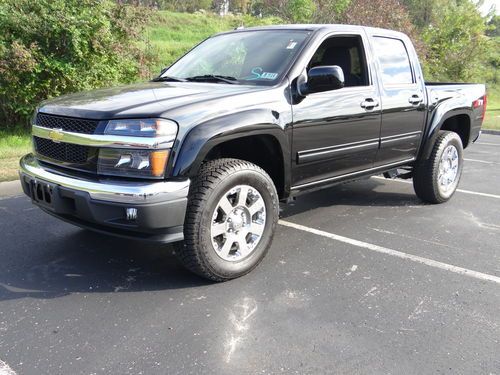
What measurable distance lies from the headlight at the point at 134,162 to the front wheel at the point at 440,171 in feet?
11.4

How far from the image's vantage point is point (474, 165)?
8.55 meters

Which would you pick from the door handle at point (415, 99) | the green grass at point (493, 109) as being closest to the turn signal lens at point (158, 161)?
the door handle at point (415, 99)

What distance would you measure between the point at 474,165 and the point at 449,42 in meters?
21.3

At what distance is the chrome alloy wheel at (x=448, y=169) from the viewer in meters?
5.54

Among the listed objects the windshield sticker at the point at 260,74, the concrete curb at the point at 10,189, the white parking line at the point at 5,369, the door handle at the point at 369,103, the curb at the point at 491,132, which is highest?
the windshield sticker at the point at 260,74

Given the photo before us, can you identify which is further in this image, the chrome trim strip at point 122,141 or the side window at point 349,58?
the side window at point 349,58

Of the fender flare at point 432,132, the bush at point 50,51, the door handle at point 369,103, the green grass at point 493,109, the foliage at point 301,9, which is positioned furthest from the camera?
the foliage at point 301,9

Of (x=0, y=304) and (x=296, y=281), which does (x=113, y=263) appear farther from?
(x=296, y=281)

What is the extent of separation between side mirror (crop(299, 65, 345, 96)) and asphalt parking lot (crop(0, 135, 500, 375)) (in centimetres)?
136

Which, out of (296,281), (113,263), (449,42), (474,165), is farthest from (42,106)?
(449,42)

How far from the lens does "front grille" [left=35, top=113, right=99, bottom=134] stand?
310 cm

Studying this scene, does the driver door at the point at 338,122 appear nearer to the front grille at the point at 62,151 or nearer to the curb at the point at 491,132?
the front grille at the point at 62,151

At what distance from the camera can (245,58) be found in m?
4.15

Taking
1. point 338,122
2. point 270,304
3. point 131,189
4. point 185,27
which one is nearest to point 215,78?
point 338,122
